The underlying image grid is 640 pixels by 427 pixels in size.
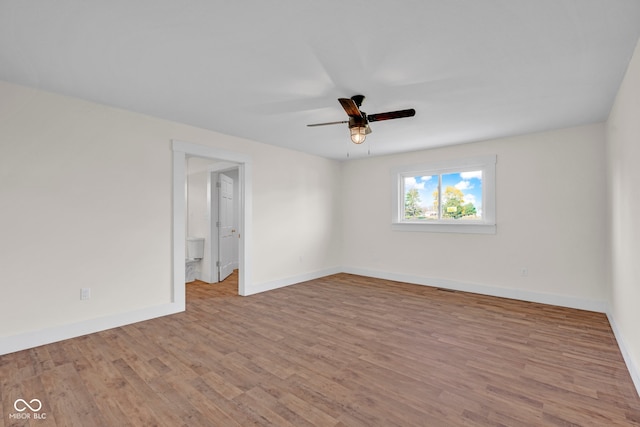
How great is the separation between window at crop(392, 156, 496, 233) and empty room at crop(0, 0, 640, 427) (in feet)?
0.15

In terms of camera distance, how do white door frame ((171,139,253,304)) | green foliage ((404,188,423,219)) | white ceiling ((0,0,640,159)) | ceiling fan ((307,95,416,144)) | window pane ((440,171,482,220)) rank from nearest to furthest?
white ceiling ((0,0,640,159)) < ceiling fan ((307,95,416,144)) < white door frame ((171,139,253,304)) < window pane ((440,171,482,220)) < green foliage ((404,188,423,219))

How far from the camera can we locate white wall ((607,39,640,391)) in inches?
85.0

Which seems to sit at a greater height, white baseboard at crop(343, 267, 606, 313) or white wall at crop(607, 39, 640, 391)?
white wall at crop(607, 39, 640, 391)

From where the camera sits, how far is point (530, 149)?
4.30 m

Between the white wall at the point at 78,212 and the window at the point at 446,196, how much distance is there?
10.9 feet

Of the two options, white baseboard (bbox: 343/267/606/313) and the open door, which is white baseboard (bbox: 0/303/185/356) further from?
white baseboard (bbox: 343/267/606/313)

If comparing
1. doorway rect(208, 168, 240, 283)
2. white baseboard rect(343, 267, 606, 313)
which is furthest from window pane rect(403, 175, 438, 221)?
doorway rect(208, 168, 240, 283)

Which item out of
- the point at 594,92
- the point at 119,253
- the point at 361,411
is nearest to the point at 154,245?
the point at 119,253

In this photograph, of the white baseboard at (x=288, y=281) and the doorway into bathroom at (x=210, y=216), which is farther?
the doorway into bathroom at (x=210, y=216)

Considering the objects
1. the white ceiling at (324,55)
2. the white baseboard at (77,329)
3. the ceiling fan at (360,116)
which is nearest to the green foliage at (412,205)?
the white ceiling at (324,55)

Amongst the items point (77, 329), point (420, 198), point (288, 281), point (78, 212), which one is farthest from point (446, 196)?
point (77, 329)

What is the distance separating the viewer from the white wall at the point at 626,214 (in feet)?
7.08

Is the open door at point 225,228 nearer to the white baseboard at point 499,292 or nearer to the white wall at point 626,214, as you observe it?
the white baseboard at point 499,292

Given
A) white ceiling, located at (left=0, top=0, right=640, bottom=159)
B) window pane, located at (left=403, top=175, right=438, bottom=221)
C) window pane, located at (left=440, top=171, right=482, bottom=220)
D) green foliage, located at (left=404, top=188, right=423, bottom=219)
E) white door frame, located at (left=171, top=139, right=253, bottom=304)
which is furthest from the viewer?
green foliage, located at (left=404, top=188, right=423, bottom=219)
